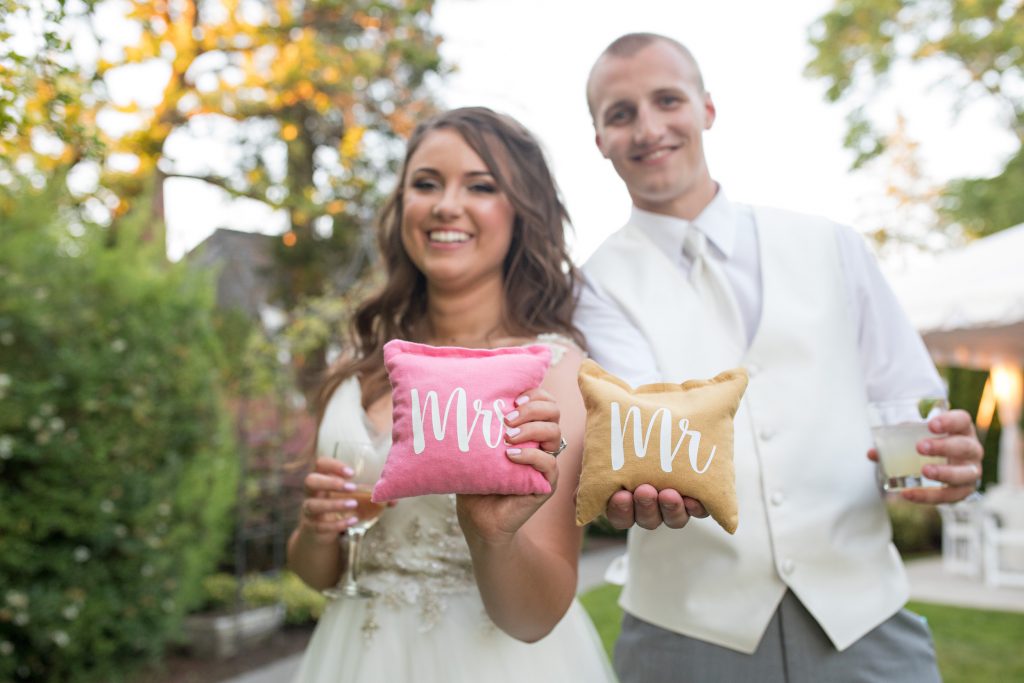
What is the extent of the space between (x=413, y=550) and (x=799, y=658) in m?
0.90

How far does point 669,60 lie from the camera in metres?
1.95

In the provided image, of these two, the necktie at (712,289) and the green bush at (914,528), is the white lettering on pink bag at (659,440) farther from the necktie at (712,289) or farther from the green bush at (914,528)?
the green bush at (914,528)

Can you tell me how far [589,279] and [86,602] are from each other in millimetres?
3329

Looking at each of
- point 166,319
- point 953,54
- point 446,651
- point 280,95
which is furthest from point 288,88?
point 953,54

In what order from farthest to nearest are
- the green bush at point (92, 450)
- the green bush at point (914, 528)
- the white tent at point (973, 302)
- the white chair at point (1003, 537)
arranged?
the green bush at point (914, 528) → the white chair at point (1003, 537) → the white tent at point (973, 302) → the green bush at point (92, 450)

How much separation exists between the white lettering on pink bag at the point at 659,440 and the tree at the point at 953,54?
42.3ft

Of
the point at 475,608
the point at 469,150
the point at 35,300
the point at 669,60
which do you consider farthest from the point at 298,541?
the point at 35,300

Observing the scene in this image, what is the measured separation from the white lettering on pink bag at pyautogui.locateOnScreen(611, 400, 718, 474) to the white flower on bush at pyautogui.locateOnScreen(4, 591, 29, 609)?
11.3ft

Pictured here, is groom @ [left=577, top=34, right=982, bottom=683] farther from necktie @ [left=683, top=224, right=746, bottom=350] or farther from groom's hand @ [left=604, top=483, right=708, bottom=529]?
groom's hand @ [left=604, top=483, right=708, bottom=529]

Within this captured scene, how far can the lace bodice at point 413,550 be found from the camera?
1969mm

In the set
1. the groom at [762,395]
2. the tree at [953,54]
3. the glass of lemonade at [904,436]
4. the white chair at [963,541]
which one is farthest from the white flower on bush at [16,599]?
the tree at [953,54]

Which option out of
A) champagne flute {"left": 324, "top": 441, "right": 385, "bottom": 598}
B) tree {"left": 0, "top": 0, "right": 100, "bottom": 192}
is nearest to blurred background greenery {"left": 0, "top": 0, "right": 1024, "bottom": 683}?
tree {"left": 0, "top": 0, "right": 100, "bottom": 192}

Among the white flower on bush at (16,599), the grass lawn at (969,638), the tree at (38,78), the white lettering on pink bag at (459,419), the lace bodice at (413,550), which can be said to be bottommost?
the grass lawn at (969,638)

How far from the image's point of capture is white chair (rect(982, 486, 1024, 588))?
698cm
